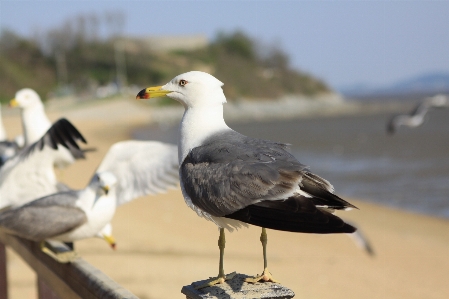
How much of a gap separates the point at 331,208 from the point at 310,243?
6.97m

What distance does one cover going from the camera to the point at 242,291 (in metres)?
1.95

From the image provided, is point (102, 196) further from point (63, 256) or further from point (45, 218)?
point (63, 256)

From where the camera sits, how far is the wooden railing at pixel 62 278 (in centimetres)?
266

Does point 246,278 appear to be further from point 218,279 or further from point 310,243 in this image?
point 310,243

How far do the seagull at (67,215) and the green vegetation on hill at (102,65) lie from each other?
138 feet

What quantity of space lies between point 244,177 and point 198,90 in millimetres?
454

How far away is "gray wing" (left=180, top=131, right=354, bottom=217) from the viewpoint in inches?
78.1

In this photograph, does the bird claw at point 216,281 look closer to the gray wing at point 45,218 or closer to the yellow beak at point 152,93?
the yellow beak at point 152,93

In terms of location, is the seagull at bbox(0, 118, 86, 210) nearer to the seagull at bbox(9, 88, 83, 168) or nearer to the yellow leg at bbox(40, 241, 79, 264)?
the yellow leg at bbox(40, 241, 79, 264)

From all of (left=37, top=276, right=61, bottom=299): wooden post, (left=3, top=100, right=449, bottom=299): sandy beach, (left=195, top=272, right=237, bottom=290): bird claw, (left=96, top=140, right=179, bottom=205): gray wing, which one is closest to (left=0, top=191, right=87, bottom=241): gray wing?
(left=37, top=276, right=61, bottom=299): wooden post

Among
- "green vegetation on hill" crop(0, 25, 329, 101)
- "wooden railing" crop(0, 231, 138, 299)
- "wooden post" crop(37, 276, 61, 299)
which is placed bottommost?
"wooden post" crop(37, 276, 61, 299)

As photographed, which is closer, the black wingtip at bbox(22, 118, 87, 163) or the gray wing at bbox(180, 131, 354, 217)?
the gray wing at bbox(180, 131, 354, 217)

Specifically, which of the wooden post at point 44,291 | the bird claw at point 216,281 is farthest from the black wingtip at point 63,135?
the bird claw at point 216,281

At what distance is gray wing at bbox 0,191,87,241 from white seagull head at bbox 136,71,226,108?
1465mm
